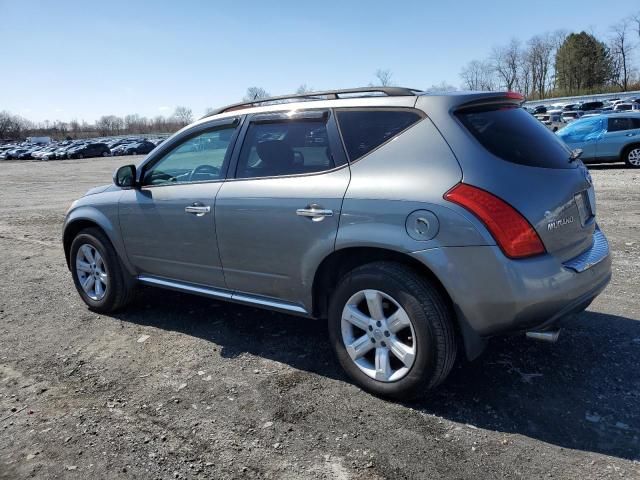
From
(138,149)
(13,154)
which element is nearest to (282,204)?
(138,149)

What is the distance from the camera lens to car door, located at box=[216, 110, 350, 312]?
3438 millimetres

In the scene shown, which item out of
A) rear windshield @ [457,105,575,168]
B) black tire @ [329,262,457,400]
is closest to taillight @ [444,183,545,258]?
rear windshield @ [457,105,575,168]

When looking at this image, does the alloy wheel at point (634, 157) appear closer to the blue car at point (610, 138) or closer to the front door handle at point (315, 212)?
the blue car at point (610, 138)

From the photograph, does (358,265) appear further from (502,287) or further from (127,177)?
(127,177)

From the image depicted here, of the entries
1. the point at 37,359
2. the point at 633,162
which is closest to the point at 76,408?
the point at 37,359

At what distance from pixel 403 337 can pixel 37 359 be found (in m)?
2.88

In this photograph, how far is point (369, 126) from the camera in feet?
11.3

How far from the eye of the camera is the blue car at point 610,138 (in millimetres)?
15391

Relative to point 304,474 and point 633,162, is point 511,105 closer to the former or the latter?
point 304,474

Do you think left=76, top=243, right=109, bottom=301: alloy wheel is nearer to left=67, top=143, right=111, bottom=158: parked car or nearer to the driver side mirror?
the driver side mirror

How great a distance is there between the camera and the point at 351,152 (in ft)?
11.3

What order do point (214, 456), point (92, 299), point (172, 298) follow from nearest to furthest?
point (214, 456), point (92, 299), point (172, 298)

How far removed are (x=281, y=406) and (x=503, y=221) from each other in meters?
1.71

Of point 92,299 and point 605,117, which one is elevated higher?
point 605,117
